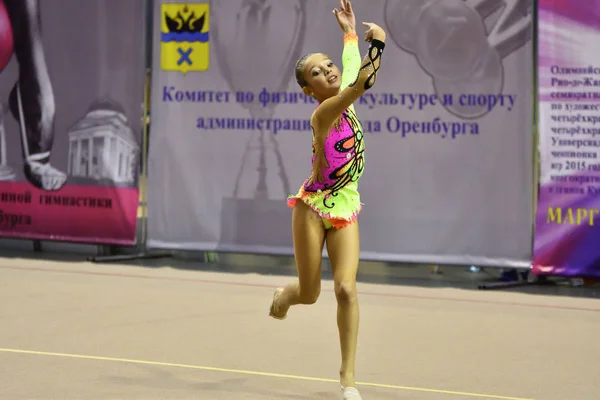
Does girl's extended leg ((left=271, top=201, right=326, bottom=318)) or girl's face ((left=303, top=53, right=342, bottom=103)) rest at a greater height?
girl's face ((left=303, top=53, right=342, bottom=103))

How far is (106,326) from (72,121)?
13.3 feet

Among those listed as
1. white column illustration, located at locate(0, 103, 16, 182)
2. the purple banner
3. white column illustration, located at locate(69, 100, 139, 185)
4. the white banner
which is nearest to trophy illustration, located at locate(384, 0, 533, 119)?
the white banner

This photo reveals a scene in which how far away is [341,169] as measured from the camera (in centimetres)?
549

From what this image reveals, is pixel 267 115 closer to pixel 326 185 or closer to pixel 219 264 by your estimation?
pixel 219 264

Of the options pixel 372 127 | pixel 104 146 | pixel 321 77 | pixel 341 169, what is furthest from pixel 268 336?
pixel 104 146

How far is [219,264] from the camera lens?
10977 millimetres

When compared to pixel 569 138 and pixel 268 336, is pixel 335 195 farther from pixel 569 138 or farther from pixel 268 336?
pixel 569 138

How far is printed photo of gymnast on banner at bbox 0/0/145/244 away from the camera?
35.6ft

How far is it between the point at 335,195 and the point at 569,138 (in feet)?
14.2

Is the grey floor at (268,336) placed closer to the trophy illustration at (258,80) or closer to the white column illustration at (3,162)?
the trophy illustration at (258,80)

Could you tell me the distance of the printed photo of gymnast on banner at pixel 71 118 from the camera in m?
10.9

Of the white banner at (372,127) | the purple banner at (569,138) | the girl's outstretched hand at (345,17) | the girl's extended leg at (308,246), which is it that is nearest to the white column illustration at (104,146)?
the white banner at (372,127)

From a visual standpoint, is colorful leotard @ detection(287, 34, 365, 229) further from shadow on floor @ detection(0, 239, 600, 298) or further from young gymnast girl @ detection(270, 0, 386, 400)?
shadow on floor @ detection(0, 239, 600, 298)

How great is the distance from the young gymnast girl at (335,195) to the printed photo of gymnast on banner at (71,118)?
5.49 m
